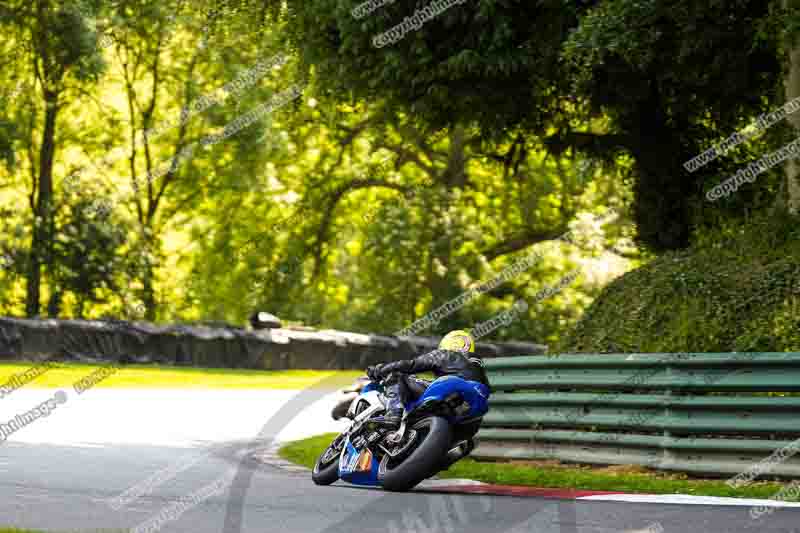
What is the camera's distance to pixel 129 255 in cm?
4300

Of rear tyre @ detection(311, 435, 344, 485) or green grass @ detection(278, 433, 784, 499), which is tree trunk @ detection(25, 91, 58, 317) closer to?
green grass @ detection(278, 433, 784, 499)

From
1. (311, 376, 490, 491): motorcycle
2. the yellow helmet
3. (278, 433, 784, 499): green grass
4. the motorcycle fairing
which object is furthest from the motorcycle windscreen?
(278, 433, 784, 499): green grass

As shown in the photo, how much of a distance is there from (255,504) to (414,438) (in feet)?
5.29

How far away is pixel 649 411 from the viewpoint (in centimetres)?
1199

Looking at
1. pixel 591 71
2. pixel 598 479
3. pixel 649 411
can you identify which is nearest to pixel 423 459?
pixel 598 479

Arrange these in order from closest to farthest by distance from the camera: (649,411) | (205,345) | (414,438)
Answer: (414,438), (649,411), (205,345)

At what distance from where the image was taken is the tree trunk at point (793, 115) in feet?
49.6

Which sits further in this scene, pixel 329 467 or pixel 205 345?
pixel 205 345

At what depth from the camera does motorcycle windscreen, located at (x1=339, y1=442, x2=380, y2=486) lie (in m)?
11.2

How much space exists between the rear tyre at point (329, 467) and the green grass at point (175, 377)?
48.7ft

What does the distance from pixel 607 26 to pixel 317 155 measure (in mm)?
34500

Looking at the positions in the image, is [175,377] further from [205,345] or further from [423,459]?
[423,459]

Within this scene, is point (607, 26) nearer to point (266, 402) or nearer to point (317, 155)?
point (266, 402)

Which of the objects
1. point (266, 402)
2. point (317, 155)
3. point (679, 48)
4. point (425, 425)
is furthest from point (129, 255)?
point (425, 425)
